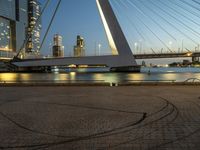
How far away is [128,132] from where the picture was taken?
16.5 feet

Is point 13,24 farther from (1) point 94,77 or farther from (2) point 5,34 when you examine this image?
(1) point 94,77

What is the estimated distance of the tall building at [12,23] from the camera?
131m

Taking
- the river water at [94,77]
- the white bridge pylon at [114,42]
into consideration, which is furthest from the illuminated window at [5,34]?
the white bridge pylon at [114,42]

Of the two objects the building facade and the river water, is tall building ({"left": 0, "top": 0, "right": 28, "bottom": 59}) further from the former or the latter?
the river water

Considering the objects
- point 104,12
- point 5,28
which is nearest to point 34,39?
point 5,28

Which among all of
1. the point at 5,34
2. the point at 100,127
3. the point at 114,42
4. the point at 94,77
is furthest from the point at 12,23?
the point at 100,127

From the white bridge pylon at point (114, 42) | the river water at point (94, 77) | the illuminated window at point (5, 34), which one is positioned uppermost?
the illuminated window at point (5, 34)

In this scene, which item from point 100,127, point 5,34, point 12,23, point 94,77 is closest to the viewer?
point 100,127

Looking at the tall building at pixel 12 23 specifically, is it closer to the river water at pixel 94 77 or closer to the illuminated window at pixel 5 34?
the illuminated window at pixel 5 34

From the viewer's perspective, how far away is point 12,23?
14100cm

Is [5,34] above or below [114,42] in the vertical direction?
above

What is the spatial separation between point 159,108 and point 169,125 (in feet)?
6.79

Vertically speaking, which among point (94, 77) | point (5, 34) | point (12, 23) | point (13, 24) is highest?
point (12, 23)

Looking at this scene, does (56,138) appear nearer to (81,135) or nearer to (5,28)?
(81,135)
